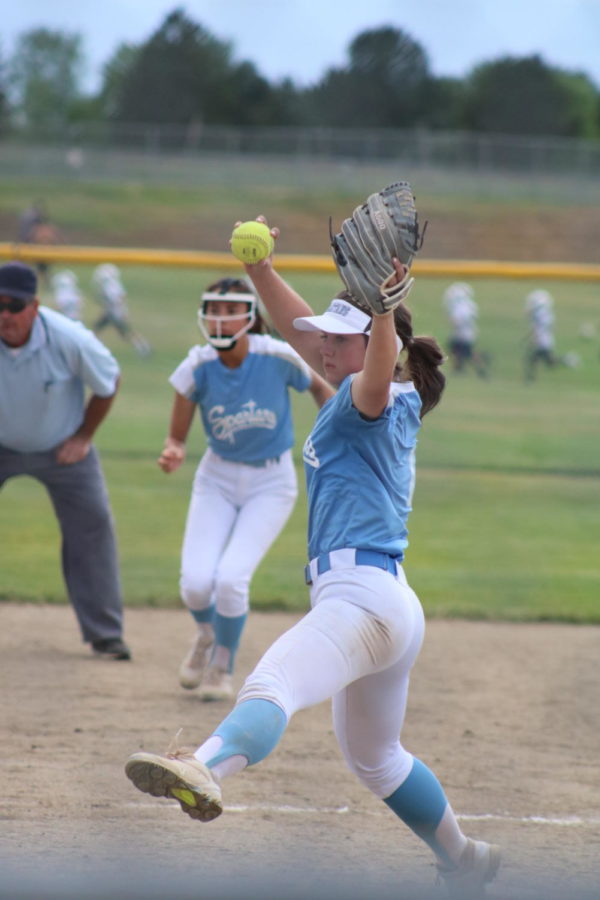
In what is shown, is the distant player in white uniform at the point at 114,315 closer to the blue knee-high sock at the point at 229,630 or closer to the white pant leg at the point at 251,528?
the white pant leg at the point at 251,528

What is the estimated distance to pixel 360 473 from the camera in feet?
10.7

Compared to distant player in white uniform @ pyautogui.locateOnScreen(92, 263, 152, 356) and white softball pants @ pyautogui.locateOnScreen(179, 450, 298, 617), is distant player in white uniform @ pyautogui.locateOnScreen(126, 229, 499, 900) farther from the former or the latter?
distant player in white uniform @ pyautogui.locateOnScreen(92, 263, 152, 356)

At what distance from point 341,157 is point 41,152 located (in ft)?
36.0

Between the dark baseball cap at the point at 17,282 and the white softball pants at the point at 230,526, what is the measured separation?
1.13m

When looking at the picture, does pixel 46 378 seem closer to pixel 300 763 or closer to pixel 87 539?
pixel 87 539

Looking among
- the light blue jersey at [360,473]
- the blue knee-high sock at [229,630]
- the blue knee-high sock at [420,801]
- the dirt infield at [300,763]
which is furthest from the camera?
the blue knee-high sock at [229,630]

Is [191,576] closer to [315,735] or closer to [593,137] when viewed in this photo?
[315,735]

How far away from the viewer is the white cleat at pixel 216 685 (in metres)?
5.60

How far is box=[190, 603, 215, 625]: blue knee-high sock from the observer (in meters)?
5.70

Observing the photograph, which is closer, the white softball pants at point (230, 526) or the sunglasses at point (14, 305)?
the white softball pants at point (230, 526)

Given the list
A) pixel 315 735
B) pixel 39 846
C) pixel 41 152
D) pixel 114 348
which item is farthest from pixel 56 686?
pixel 41 152

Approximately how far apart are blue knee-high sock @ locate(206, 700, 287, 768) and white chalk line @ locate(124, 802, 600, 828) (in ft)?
4.55

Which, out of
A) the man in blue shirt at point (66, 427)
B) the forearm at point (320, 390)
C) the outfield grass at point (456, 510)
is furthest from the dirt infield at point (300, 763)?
the forearm at point (320, 390)

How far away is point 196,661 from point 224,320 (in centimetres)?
157
